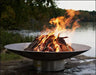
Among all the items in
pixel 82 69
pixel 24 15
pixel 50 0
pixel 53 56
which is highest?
pixel 50 0

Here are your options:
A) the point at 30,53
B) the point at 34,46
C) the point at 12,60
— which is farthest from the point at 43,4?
the point at 30,53

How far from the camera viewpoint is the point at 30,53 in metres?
4.26

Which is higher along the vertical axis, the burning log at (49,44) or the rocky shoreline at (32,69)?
the burning log at (49,44)

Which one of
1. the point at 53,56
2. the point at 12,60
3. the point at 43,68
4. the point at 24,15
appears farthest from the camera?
the point at 24,15

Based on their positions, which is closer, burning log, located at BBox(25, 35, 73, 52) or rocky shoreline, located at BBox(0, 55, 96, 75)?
rocky shoreline, located at BBox(0, 55, 96, 75)

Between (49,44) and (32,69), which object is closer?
(49,44)

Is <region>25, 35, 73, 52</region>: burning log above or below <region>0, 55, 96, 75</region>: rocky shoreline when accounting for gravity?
above

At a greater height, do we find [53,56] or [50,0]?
[50,0]

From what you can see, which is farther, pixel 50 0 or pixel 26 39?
pixel 50 0

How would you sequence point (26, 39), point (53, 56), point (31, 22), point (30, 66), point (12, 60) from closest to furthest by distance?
point (53, 56), point (30, 66), point (12, 60), point (26, 39), point (31, 22)

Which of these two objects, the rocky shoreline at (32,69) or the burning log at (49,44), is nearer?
the rocky shoreline at (32,69)

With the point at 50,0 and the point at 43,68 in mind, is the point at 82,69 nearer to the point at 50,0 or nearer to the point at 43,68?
the point at 43,68

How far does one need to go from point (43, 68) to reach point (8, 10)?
578cm

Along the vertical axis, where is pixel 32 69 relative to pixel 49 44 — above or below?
below
